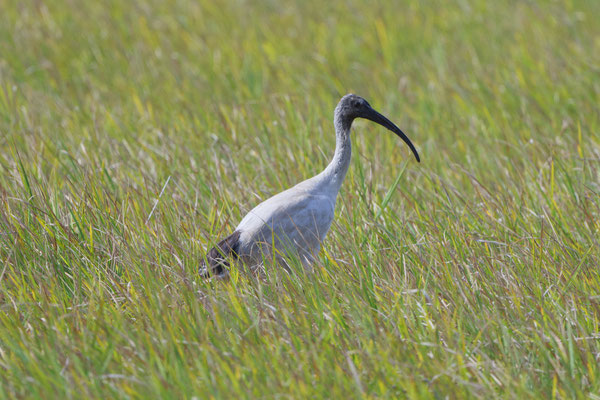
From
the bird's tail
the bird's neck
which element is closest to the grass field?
the bird's tail

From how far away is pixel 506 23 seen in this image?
7.81 meters

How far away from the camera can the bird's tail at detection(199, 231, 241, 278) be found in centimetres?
347

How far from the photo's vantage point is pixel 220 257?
11.7 feet

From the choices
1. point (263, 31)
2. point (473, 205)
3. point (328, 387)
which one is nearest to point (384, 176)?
point (473, 205)

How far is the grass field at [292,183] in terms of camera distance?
2.72 metres

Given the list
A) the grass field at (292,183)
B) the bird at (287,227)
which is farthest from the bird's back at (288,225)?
the grass field at (292,183)

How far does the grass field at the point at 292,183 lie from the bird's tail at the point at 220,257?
0.06 meters

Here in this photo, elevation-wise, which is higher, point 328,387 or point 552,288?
point 328,387

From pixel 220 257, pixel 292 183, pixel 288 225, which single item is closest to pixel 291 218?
pixel 288 225

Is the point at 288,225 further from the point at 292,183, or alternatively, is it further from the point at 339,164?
the point at 292,183

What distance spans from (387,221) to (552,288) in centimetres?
94

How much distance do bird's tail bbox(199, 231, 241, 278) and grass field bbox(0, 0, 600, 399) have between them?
0.06m

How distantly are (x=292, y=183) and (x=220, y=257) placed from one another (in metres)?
1.27

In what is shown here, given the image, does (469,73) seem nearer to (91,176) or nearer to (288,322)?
(91,176)
